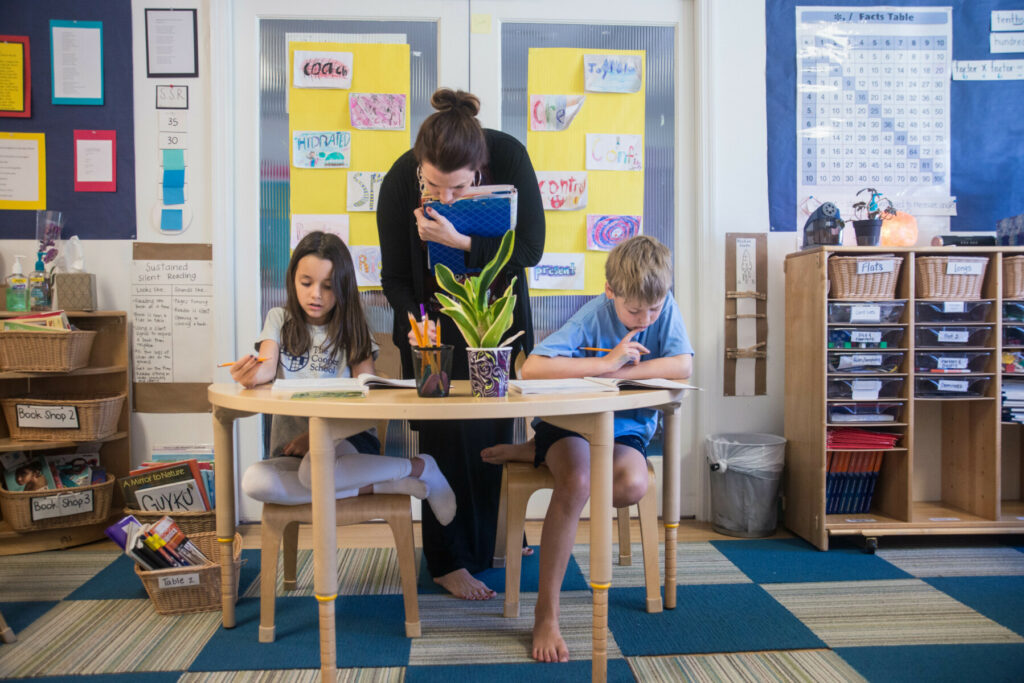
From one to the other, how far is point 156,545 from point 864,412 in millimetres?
2290

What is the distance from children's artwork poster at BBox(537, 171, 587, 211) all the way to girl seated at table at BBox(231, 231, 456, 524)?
3.49 feet

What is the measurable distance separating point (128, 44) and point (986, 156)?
3392 millimetres

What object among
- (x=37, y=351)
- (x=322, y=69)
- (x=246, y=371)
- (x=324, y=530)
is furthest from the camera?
(x=322, y=69)

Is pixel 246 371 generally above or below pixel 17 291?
below

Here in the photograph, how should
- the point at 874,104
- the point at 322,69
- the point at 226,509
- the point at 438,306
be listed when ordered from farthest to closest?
the point at 874,104 < the point at 322,69 < the point at 438,306 < the point at 226,509

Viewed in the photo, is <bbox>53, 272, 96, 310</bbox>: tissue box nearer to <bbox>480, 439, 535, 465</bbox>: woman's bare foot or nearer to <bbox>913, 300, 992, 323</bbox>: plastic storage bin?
<bbox>480, 439, 535, 465</bbox>: woman's bare foot

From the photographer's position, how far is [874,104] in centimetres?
279

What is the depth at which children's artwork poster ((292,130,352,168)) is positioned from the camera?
8.77ft

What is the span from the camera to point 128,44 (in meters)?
2.66

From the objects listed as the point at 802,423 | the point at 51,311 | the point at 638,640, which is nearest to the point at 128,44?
the point at 51,311

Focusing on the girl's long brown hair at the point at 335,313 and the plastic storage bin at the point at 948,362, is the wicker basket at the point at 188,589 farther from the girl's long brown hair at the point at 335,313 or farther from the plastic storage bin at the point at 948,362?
the plastic storage bin at the point at 948,362

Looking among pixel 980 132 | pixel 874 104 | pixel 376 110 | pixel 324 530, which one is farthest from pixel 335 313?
pixel 980 132

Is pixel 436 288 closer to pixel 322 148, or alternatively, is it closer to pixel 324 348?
pixel 324 348

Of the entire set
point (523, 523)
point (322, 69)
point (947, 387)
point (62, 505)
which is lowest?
point (62, 505)
